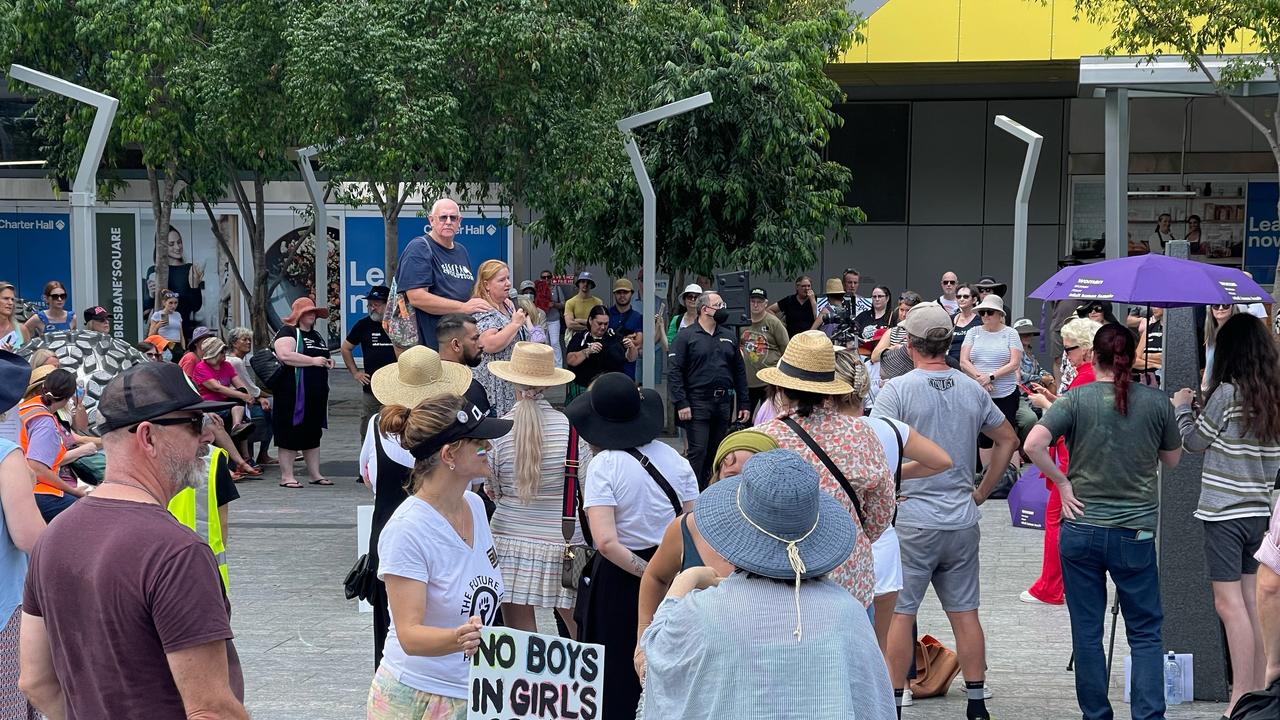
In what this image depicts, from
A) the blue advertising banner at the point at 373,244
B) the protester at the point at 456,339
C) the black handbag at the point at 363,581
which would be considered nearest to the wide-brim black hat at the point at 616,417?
the black handbag at the point at 363,581

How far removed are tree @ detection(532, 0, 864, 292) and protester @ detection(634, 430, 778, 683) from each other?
1314 centimetres

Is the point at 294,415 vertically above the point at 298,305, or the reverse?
the point at 298,305

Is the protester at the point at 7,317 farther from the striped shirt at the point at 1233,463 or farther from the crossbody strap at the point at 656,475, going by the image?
the striped shirt at the point at 1233,463

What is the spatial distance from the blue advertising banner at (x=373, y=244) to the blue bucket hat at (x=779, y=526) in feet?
69.5

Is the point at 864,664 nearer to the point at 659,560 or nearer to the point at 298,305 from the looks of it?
the point at 659,560

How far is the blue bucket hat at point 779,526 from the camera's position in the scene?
2840mm

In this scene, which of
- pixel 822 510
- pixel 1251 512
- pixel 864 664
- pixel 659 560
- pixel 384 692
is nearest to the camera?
pixel 864 664

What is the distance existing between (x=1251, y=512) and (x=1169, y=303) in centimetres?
111

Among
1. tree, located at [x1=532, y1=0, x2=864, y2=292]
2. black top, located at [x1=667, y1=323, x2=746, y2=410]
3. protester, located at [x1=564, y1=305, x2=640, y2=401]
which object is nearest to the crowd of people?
black top, located at [x1=667, y1=323, x2=746, y2=410]

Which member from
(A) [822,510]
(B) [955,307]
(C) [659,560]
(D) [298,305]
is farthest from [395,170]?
(A) [822,510]

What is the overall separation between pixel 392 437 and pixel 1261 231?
24.0 m

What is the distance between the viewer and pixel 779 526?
9.47 ft

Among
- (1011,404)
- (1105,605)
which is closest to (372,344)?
(1011,404)

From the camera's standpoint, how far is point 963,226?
26.8 m
